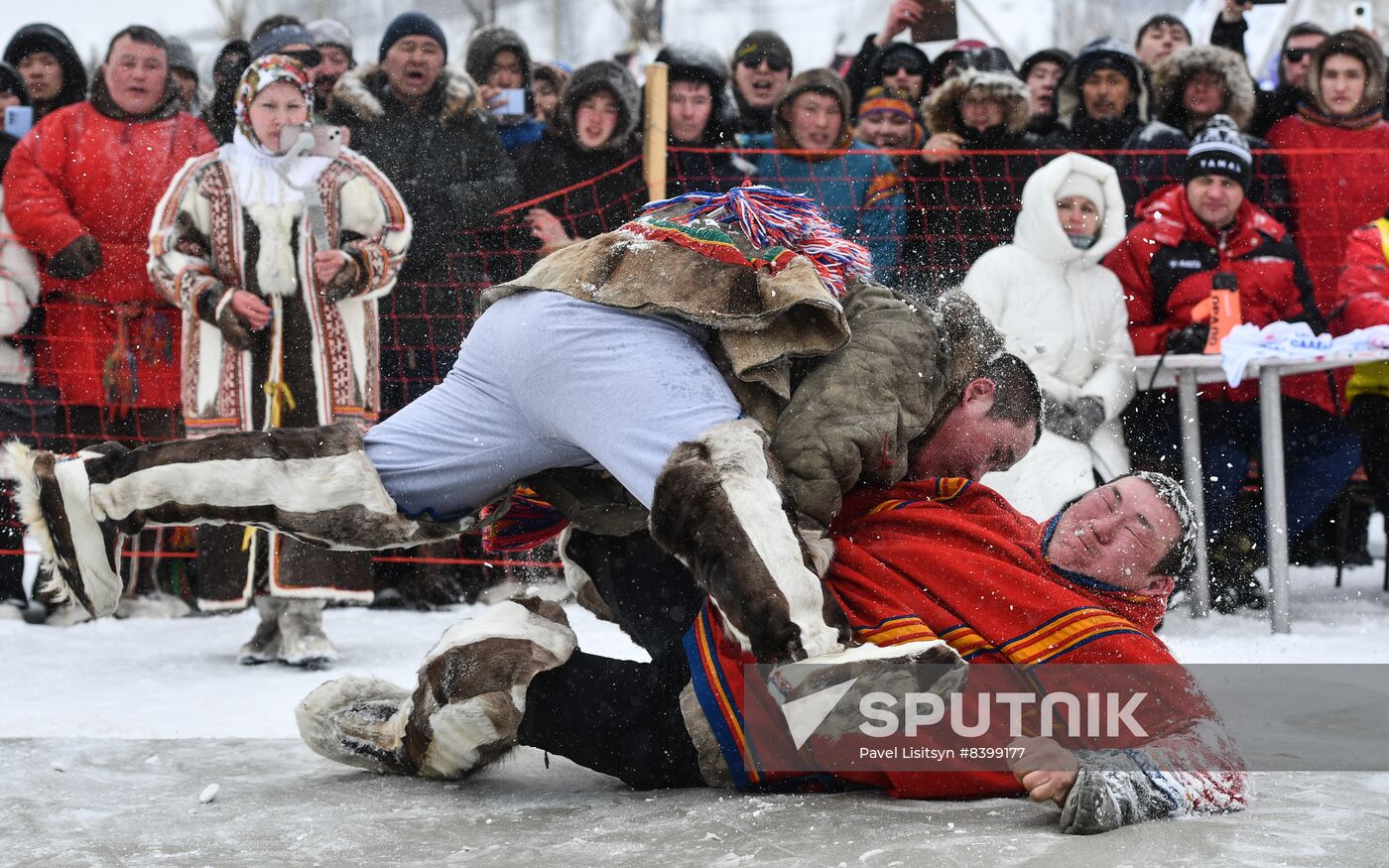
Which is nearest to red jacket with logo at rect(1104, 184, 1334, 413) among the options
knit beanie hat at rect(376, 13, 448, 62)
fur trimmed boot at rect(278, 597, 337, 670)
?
knit beanie hat at rect(376, 13, 448, 62)

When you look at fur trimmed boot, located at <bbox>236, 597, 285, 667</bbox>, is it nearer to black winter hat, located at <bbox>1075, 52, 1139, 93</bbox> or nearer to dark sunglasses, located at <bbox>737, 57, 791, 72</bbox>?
dark sunglasses, located at <bbox>737, 57, 791, 72</bbox>

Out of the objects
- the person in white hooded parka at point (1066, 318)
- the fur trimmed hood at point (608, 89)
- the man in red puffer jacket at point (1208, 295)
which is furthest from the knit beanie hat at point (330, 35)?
the man in red puffer jacket at point (1208, 295)

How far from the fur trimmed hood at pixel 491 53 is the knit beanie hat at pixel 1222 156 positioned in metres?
2.45

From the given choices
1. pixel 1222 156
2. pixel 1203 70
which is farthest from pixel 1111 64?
pixel 1222 156

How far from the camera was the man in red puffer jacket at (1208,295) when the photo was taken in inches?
198

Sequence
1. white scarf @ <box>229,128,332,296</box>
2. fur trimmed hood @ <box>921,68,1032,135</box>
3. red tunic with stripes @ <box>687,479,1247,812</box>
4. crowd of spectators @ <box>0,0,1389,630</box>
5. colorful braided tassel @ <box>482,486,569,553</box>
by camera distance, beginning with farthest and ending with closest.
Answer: fur trimmed hood @ <box>921,68,1032,135</box>, crowd of spectators @ <box>0,0,1389,630</box>, white scarf @ <box>229,128,332,296</box>, colorful braided tassel @ <box>482,486,569,553</box>, red tunic with stripes @ <box>687,479,1247,812</box>

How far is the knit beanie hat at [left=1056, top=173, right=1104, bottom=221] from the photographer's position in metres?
4.96

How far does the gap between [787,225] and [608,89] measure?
289cm

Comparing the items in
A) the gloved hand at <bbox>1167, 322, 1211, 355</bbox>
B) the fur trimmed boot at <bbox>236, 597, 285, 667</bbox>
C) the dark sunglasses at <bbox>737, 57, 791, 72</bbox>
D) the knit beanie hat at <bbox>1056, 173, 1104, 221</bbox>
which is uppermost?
the dark sunglasses at <bbox>737, 57, 791, 72</bbox>

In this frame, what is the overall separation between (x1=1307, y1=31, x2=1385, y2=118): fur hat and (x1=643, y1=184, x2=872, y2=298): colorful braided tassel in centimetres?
361

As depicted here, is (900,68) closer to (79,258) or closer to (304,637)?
(79,258)

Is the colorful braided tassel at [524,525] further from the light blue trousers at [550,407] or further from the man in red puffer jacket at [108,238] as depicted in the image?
the man in red puffer jacket at [108,238]

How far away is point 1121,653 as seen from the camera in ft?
7.55

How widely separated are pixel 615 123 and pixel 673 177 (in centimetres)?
28
